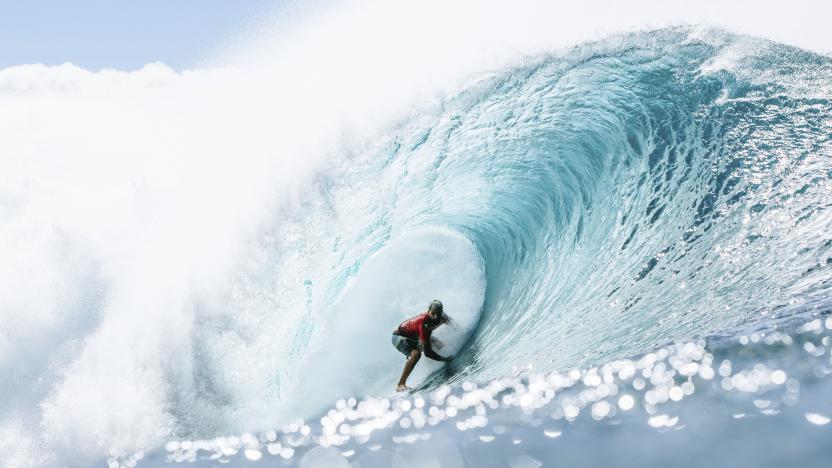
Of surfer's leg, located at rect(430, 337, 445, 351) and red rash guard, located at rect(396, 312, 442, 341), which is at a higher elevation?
red rash guard, located at rect(396, 312, 442, 341)

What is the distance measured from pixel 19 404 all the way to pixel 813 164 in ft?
38.2

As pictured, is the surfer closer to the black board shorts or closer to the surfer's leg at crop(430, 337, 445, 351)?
the black board shorts

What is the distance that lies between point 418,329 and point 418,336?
0.42ft

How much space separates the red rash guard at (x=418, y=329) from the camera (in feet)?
24.2

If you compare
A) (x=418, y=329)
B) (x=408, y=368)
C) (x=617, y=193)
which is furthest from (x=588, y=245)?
(x=408, y=368)

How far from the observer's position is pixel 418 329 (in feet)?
24.6

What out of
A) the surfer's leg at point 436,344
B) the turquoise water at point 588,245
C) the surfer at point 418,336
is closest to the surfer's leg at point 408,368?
the surfer at point 418,336

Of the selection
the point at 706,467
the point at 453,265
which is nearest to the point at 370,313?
the point at 453,265

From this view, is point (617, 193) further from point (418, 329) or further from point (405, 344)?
point (405, 344)

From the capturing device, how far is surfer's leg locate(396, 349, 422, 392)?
6984 mm

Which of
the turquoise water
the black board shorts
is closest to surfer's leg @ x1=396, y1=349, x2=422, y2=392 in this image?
the black board shorts

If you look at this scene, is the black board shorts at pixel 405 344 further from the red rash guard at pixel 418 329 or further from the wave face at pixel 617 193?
the wave face at pixel 617 193

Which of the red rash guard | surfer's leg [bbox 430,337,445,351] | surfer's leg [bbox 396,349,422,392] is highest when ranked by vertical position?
the red rash guard

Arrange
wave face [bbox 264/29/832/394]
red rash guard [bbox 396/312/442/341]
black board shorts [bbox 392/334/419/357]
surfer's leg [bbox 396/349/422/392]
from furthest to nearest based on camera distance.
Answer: black board shorts [bbox 392/334/419/357] → red rash guard [bbox 396/312/442/341] → surfer's leg [bbox 396/349/422/392] → wave face [bbox 264/29/832/394]
